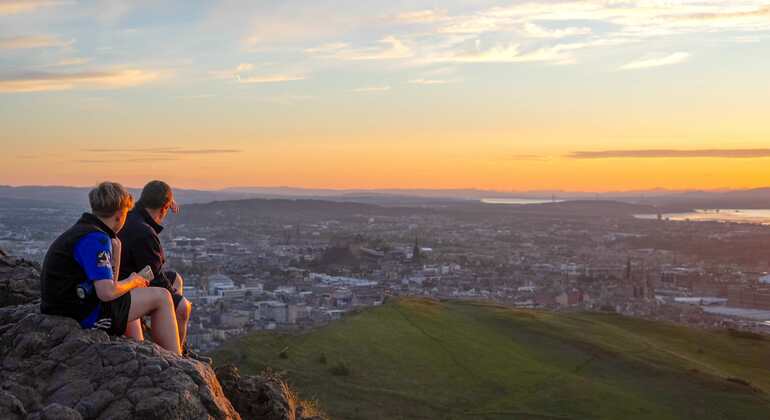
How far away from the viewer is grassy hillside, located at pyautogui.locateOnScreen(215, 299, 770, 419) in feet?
67.5

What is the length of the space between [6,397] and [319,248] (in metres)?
86.6

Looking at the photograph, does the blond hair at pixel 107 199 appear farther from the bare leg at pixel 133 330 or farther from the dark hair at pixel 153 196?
the dark hair at pixel 153 196

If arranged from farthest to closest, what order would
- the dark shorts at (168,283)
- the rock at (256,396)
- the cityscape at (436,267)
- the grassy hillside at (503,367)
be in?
the cityscape at (436,267)
the grassy hillside at (503,367)
the rock at (256,396)
the dark shorts at (168,283)

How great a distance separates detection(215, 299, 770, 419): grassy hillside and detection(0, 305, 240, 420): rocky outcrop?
9322 mm

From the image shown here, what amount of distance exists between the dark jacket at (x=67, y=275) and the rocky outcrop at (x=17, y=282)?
271 centimetres

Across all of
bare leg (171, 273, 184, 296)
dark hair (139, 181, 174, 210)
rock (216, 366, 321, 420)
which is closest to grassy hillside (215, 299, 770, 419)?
rock (216, 366, 321, 420)

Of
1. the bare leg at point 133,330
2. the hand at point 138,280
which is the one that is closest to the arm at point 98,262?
the hand at point 138,280

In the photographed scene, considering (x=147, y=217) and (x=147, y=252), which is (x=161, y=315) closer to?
(x=147, y=252)

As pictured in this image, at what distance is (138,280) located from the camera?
6.90 m

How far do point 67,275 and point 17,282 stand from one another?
→ 3.29 meters

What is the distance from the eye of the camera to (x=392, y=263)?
78.1m

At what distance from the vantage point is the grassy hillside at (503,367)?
2058cm

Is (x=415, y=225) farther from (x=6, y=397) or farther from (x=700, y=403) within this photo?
(x=6, y=397)

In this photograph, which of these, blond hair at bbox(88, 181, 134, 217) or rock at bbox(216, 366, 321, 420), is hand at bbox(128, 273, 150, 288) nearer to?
blond hair at bbox(88, 181, 134, 217)
